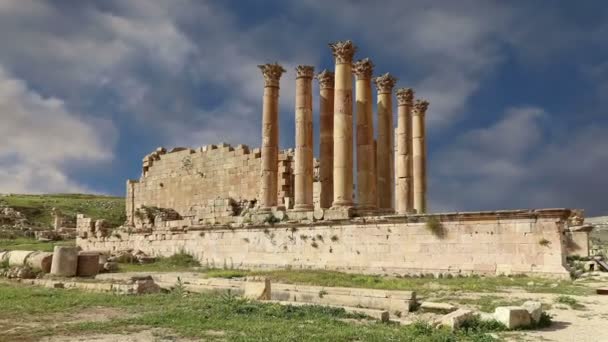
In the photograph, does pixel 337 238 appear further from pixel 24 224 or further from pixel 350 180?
pixel 24 224

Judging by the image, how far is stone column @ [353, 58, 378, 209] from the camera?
2553 centimetres

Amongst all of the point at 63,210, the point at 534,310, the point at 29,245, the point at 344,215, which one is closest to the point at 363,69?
the point at 344,215

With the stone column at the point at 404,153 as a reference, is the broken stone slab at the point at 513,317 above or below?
below

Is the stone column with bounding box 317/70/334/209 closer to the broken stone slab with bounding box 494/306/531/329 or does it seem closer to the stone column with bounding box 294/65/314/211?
the stone column with bounding box 294/65/314/211

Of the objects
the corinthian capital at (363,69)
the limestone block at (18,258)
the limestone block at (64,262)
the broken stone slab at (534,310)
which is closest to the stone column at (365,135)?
the corinthian capital at (363,69)

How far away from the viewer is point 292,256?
2456 cm

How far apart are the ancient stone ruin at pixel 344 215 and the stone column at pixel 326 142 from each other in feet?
0.16

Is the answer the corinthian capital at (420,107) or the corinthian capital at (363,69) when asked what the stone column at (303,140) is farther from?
the corinthian capital at (420,107)

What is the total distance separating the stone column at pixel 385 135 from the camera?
2828 centimetres

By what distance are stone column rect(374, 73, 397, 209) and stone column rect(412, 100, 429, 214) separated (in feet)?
7.20

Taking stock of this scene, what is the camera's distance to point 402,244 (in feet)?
69.7

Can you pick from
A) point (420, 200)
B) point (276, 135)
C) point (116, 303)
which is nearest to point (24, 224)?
point (276, 135)

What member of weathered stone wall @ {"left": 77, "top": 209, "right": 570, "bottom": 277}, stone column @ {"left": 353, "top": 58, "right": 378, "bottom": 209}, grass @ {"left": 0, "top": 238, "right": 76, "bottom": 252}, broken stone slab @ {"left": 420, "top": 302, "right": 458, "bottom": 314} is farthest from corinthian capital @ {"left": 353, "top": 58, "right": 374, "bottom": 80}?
grass @ {"left": 0, "top": 238, "right": 76, "bottom": 252}

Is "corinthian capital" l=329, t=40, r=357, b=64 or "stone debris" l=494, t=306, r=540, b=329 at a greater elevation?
"corinthian capital" l=329, t=40, r=357, b=64
